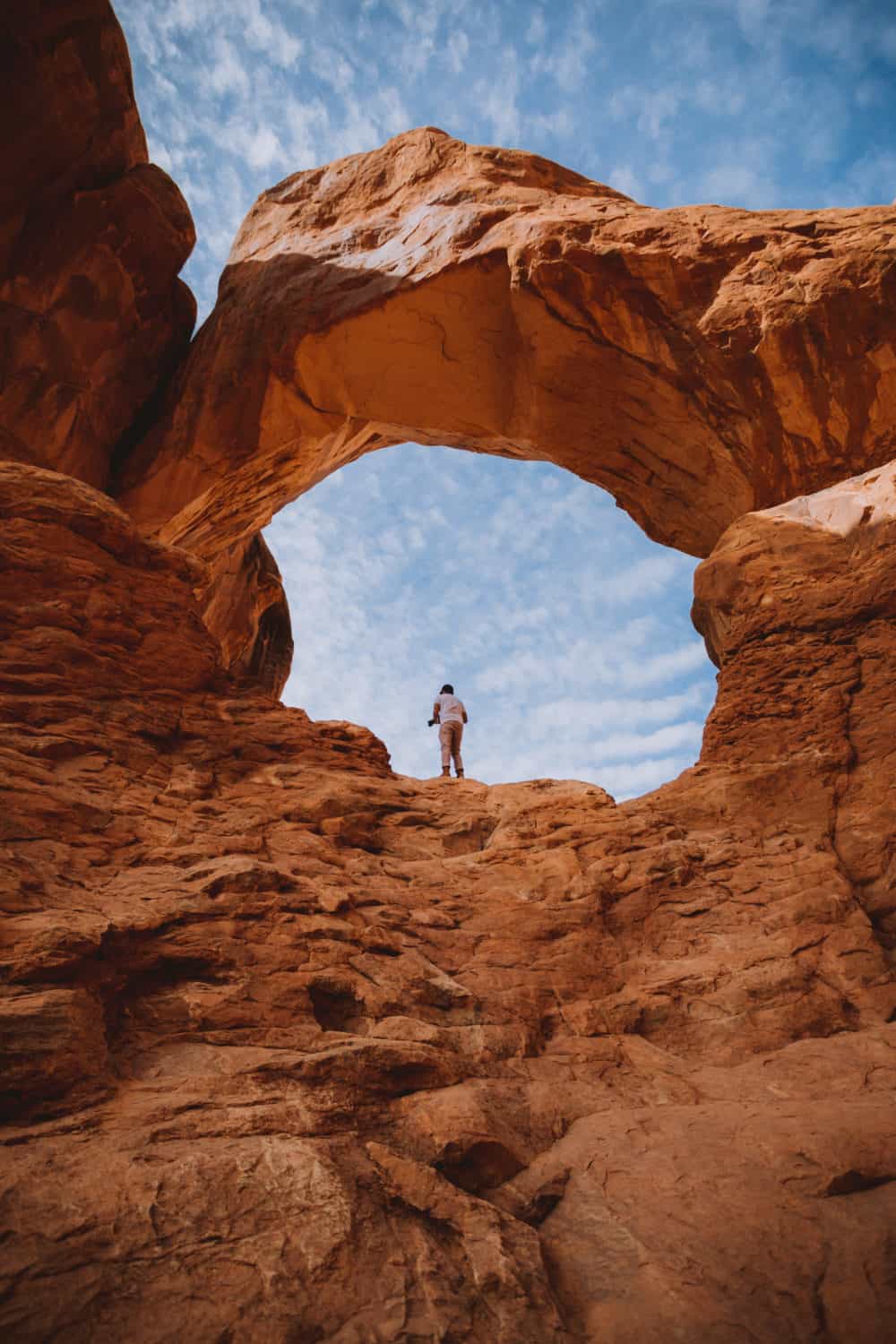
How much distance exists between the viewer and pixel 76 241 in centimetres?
1520

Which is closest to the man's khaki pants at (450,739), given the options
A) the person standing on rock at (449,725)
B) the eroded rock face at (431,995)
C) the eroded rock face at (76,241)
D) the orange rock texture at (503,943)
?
the person standing on rock at (449,725)

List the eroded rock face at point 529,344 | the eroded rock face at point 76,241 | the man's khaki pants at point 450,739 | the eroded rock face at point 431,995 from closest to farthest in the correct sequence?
the eroded rock face at point 431,995 < the eroded rock face at point 529,344 < the eroded rock face at point 76,241 < the man's khaki pants at point 450,739

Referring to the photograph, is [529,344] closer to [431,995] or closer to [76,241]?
[76,241]

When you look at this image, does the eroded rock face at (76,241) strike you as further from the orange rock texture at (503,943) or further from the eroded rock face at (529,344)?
the eroded rock face at (529,344)

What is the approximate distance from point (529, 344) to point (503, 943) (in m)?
11.3

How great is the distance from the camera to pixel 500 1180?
13.1 feet

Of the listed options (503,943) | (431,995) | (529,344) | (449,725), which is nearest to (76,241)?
(529,344)

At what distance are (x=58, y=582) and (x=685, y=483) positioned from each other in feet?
35.7

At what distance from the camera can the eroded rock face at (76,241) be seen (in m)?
13.7

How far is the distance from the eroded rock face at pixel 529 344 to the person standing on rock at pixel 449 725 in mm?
5282

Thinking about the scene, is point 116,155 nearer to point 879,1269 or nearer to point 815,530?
point 815,530

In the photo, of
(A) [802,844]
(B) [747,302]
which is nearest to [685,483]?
(B) [747,302]

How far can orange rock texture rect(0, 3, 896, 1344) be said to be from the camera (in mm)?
3084

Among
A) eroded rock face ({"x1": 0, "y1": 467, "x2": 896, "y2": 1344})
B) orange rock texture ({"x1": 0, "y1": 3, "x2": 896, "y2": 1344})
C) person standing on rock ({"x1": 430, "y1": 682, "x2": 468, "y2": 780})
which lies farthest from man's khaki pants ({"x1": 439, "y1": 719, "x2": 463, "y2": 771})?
orange rock texture ({"x1": 0, "y1": 3, "x2": 896, "y2": 1344})
